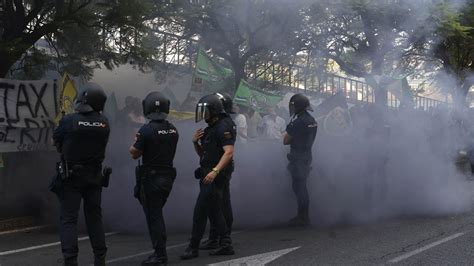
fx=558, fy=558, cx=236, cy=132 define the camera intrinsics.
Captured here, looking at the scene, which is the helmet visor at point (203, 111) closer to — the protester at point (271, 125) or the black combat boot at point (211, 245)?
the black combat boot at point (211, 245)

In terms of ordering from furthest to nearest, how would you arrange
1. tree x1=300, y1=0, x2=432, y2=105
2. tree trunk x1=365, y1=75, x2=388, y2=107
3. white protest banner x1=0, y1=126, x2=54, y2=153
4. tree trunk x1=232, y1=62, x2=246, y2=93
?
tree trunk x1=232, y1=62, x2=246, y2=93
tree trunk x1=365, y1=75, x2=388, y2=107
tree x1=300, y1=0, x2=432, y2=105
white protest banner x1=0, y1=126, x2=54, y2=153

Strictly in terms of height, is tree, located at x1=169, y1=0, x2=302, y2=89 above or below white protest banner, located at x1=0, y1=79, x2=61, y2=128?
above

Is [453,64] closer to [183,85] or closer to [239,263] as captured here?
[183,85]

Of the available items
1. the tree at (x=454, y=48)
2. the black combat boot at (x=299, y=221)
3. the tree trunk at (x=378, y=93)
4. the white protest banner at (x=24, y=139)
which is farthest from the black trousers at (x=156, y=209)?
the tree at (x=454, y=48)

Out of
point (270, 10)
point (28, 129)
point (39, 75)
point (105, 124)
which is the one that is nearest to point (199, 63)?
point (270, 10)

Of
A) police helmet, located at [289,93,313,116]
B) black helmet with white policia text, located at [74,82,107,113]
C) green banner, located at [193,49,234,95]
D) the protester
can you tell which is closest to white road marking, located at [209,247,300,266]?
black helmet with white policia text, located at [74,82,107,113]

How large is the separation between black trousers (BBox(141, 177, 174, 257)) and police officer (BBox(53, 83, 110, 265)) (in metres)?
0.39

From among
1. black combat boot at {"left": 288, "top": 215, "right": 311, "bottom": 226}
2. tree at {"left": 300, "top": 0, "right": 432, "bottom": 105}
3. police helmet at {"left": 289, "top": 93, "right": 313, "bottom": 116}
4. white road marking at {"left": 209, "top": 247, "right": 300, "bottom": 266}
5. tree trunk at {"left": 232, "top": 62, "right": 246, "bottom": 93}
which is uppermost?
tree at {"left": 300, "top": 0, "right": 432, "bottom": 105}

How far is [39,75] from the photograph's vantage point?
8477 millimetres

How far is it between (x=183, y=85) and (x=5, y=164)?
249 inches

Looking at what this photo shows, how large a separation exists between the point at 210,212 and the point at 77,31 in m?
4.20

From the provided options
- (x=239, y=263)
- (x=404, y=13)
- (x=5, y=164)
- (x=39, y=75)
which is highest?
(x=404, y=13)

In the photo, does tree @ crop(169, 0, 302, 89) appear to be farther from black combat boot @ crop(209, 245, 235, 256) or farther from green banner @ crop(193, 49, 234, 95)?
black combat boot @ crop(209, 245, 235, 256)

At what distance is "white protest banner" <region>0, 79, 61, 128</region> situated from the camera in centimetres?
668
